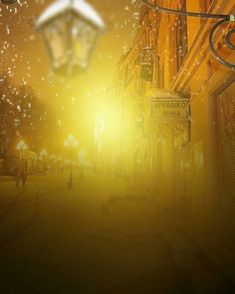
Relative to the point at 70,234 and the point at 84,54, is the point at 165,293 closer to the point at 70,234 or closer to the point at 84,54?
the point at 84,54

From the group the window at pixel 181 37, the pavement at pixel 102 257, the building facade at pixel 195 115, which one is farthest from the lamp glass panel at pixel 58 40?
the window at pixel 181 37

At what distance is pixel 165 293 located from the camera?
427 centimetres

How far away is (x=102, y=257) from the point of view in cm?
603

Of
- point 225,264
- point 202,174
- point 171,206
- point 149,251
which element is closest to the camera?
point 225,264

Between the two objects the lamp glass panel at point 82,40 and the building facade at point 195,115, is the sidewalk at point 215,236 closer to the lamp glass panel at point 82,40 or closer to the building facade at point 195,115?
the building facade at point 195,115

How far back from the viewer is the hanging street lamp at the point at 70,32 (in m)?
2.18

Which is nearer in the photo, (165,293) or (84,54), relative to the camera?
(84,54)

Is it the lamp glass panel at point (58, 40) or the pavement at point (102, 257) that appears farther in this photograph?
the pavement at point (102, 257)

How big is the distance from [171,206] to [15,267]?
26.0 feet

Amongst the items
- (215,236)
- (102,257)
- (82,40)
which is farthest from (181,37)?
(82,40)

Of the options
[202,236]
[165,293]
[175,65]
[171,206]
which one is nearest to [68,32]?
[165,293]

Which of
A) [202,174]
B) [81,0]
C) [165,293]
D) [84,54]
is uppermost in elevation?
[81,0]

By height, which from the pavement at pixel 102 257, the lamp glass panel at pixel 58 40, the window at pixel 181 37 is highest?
the window at pixel 181 37

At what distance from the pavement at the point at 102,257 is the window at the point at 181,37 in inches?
286
